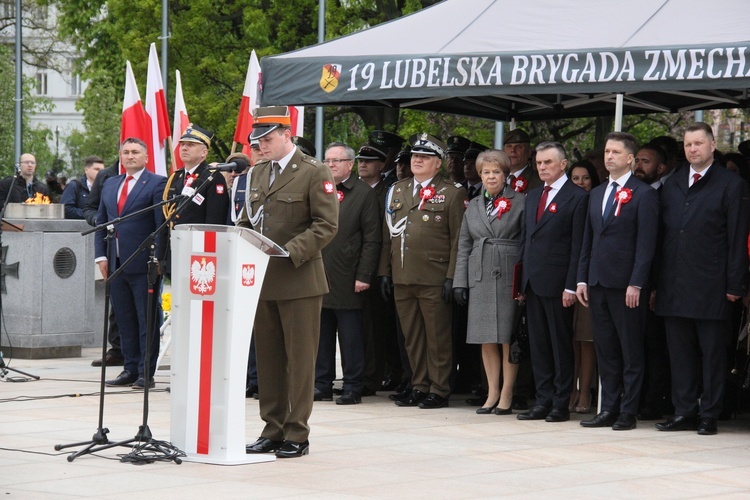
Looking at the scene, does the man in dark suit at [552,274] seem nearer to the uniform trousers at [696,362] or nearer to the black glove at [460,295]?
the black glove at [460,295]

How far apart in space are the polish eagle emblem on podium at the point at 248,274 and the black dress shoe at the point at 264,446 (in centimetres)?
108

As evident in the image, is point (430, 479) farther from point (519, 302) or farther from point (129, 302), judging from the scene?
point (129, 302)

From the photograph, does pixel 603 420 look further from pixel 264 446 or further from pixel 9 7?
pixel 9 7

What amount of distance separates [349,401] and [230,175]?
2281 mm

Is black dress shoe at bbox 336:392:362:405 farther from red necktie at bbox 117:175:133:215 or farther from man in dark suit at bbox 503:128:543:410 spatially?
red necktie at bbox 117:175:133:215

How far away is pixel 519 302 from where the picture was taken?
394 inches

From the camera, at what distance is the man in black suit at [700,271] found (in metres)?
8.95

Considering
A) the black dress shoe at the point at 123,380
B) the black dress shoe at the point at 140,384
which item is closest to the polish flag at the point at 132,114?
the black dress shoe at the point at 123,380

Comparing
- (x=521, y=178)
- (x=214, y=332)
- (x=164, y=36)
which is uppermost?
(x=164, y=36)

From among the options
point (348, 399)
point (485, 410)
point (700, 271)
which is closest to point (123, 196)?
point (348, 399)

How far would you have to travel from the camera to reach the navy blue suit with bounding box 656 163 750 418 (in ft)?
29.3

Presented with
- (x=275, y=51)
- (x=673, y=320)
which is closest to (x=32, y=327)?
(x=673, y=320)

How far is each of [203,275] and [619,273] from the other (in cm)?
327

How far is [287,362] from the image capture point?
7.89m
